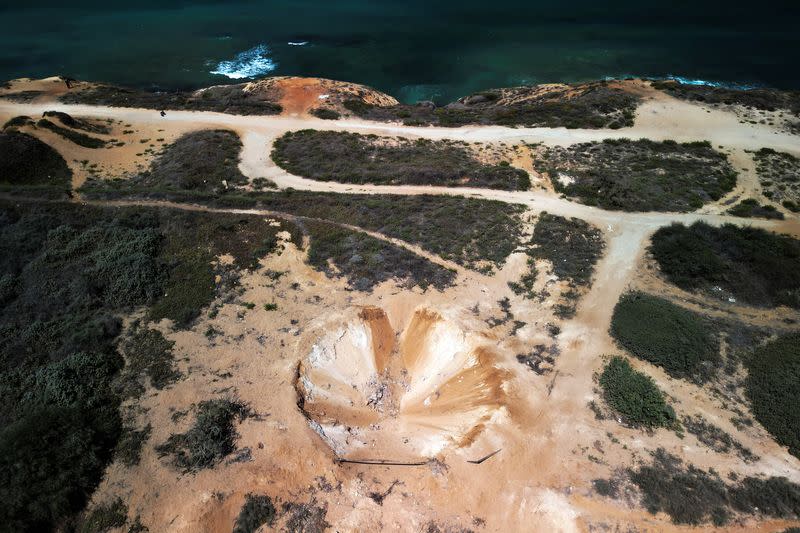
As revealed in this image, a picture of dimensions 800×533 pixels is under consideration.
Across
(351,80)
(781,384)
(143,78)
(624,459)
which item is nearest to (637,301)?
(781,384)

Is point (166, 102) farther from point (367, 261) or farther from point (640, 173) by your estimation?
point (640, 173)

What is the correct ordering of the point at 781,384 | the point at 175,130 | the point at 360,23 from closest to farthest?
the point at 781,384, the point at 175,130, the point at 360,23

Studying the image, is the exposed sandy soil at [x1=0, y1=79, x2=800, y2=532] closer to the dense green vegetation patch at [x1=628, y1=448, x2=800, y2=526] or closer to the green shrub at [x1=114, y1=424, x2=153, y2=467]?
the green shrub at [x1=114, y1=424, x2=153, y2=467]

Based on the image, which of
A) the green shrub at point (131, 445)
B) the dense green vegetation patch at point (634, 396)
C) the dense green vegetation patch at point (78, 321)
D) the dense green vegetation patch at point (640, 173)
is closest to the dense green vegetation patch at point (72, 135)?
the dense green vegetation patch at point (78, 321)

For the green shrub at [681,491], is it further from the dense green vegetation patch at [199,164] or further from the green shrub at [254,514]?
the dense green vegetation patch at [199,164]

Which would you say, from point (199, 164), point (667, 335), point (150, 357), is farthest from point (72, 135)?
point (667, 335)

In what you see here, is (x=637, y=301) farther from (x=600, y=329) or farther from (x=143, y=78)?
(x=143, y=78)
